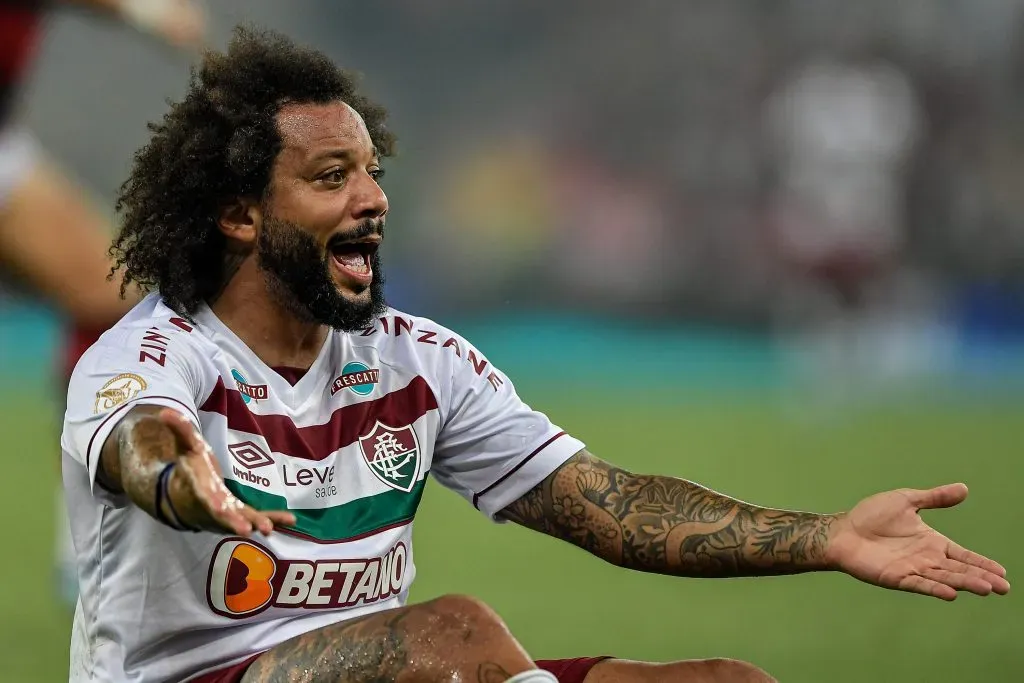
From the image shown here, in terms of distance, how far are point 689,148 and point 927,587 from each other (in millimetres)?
18116

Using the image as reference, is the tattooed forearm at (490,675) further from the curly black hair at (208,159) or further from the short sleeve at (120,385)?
the curly black hair at (208,159)

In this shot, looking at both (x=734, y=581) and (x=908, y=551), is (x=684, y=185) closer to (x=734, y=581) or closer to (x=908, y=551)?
(x=734, y=581)

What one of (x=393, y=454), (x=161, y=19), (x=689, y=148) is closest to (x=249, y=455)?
(x=393, y=454)

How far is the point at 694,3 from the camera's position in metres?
21.0

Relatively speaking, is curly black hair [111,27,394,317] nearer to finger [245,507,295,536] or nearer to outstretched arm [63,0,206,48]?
finger [245,507,295,536]

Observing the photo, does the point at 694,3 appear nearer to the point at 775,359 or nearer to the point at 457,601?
the point at 775,359

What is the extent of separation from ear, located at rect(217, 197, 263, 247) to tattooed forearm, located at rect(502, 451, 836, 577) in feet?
2.96

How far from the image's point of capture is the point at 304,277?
3.57 metres

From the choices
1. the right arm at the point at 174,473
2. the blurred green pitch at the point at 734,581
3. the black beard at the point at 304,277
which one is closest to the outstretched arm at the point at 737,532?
the black beard at the point at 304,277

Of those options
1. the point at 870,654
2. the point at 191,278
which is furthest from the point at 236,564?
the point at 870,654

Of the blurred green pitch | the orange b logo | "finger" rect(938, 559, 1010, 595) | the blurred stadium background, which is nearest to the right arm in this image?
the orange b logo

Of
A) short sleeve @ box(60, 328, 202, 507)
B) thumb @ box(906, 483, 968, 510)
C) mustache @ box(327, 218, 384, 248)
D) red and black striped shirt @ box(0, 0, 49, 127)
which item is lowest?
thumb @ box(906, 483, 968, 510)

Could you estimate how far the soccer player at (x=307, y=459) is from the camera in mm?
3000

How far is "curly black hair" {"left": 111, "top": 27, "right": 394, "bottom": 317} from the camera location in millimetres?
3650
